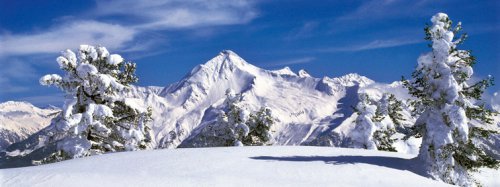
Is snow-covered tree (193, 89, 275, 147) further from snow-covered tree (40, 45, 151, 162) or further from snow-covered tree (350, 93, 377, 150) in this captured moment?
snow-covered tree (40, 45, 151, 162)

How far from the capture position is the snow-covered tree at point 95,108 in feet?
116

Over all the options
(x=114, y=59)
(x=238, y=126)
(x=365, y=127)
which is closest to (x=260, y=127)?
(x=238, y=126)

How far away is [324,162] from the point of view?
27.3 m

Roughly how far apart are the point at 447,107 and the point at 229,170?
11.4 metres

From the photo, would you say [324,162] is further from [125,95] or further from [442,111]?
[125,95]

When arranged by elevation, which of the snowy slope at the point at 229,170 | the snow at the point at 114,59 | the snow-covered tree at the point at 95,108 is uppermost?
the snow at the point at 114,59

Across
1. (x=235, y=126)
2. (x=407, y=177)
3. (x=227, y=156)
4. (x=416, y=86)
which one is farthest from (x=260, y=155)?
(x=235, y=126)

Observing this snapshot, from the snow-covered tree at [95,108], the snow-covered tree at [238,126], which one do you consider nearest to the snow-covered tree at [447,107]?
the snow-covered tree at [95,108]

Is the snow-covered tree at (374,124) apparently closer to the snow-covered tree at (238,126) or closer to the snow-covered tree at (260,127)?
the snow-covered tree at (260,127)

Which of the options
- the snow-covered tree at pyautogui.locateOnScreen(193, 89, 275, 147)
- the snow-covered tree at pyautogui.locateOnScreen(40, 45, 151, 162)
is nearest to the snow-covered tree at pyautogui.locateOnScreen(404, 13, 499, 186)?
the snow-covered tree at pyautogui.locateOnScreen(40, 45, 151, 162)

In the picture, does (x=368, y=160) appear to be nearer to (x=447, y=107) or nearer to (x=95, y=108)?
(x=447, y=107)

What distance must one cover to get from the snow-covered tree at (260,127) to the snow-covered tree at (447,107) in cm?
3009

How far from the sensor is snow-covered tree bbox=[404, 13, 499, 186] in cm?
2859

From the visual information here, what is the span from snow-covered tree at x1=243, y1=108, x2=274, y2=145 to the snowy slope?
2829 centimetres
